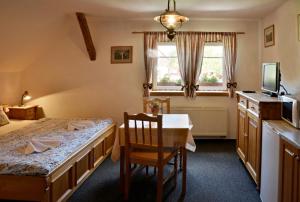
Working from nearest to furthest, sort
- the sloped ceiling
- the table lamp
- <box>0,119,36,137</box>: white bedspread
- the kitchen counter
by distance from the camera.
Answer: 1. the kitchen counter
2. the sloped ceiling
3. <box>0,119,36,137</box>: white bedspread
4. the table lamp

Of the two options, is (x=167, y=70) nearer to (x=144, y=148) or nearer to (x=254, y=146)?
(x=254, y=146)

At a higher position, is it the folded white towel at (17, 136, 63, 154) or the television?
the television

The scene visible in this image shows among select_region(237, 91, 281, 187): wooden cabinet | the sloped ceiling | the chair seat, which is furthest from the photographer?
the sloped ceiling

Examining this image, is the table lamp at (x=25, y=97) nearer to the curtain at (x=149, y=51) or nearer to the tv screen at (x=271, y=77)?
the curtain at (x=149, y=51)

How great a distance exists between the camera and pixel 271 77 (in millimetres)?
3787

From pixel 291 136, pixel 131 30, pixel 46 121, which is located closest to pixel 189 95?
pixel 131 30

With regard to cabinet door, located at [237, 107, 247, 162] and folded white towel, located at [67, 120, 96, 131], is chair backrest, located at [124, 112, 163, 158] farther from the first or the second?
cabinet door, located at [237, 107, 247, 162]

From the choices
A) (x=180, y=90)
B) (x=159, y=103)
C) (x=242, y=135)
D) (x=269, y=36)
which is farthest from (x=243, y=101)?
(x=180, y=90)

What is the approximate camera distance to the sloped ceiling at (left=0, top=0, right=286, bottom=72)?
12.9ft

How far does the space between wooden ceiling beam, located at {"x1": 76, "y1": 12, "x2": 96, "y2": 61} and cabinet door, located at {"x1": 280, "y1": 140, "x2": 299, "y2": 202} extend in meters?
3.61

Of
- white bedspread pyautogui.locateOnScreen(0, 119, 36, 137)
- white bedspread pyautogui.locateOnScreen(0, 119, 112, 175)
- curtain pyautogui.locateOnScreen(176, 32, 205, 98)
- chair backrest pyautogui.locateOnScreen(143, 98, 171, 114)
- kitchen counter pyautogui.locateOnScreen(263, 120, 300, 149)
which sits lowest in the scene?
white bedspread pyautogui.locateOnScreen(0, 119, 112, 175)

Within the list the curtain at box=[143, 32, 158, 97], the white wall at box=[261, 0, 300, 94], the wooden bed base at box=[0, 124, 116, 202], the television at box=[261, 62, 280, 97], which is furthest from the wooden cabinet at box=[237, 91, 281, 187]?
the wooden bed base at box=[0, 124, 116, 202]

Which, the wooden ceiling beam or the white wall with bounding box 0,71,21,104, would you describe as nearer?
the wooden ceiling beam

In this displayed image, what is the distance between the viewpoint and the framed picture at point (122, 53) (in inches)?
211
